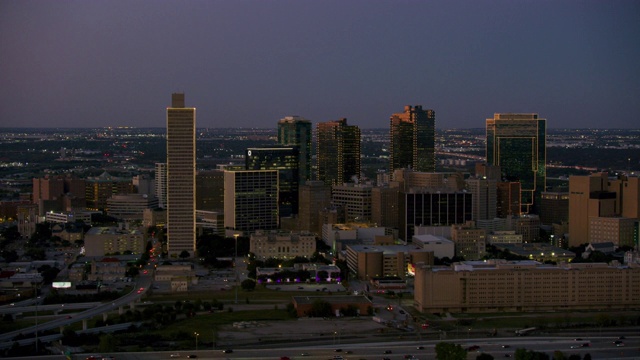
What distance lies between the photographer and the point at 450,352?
40.9 feet

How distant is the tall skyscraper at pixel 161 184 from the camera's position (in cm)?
3116

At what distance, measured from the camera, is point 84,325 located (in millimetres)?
14766

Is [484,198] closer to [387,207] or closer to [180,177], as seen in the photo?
[387,207]

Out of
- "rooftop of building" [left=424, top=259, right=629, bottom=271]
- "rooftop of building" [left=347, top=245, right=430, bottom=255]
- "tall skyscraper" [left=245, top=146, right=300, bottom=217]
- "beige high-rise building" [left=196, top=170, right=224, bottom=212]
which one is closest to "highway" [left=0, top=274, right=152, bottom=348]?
"rooftop of building" [left=347, top=245, right=430, bottom=255]

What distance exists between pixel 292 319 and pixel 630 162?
1479 centimetres

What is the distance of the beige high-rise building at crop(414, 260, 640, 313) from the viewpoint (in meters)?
16.4

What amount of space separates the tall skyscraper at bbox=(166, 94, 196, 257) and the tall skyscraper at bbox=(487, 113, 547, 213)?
12685 millimetres

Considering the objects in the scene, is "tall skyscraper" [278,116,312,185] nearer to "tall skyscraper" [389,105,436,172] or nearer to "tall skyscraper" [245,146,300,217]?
"tall skyscraper" [245,146,300,217]

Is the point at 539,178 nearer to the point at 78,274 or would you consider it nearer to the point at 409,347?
the point at 78,274

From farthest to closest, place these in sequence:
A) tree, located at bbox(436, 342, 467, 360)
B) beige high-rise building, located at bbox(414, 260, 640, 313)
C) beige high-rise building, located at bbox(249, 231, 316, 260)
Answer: beige high-rise building, located at bbox(249, 231, 316, 260), beige high-rise building, located at bbox(414, 260, 640, 313), tree, located at bbox(436, 342, 467, 360)

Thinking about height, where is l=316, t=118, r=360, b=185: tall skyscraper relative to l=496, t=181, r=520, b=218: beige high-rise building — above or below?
above

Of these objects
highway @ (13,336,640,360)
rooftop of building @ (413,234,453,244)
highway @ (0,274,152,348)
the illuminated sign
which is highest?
rooftop of building @ (413,234,453,244)

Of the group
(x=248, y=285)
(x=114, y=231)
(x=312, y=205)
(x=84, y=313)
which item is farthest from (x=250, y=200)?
(x=84, y=313)

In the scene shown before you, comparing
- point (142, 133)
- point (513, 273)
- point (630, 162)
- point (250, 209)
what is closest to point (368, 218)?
point (250, 209)
